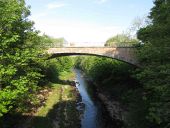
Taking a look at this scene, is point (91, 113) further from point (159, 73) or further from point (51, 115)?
point (159, 73)

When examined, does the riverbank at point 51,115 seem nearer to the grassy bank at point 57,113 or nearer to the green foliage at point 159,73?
the grassy bank at point 57,113

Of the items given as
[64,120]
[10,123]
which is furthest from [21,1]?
[64,120]

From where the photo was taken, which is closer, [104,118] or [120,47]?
[104,118]

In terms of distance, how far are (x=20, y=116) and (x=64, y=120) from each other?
599cm

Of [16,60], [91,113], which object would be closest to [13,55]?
[16,60]

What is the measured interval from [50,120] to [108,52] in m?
26.6

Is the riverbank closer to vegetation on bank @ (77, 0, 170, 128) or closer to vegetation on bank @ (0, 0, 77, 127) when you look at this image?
vegetation on bank @ (0, 0, 77, 127)

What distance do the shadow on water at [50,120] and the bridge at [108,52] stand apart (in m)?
15.8

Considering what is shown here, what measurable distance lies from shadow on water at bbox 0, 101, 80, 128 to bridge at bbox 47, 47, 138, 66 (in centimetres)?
1583

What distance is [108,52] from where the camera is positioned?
199 feet

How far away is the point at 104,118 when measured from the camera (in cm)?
4225

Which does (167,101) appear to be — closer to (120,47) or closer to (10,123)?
(10,123)

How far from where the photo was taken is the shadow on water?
31.9m

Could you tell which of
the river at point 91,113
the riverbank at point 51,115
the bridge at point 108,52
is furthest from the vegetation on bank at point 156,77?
the bridge at point 108,52
